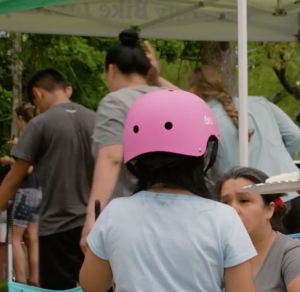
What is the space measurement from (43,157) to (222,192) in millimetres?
1990

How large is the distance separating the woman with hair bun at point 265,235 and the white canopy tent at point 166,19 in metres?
4.47

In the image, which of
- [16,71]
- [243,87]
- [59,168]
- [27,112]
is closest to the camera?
[243,87]

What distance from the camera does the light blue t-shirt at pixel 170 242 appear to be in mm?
2170

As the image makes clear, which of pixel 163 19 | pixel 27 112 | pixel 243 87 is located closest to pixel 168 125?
pixel 243 87

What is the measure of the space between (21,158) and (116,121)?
3.45ft

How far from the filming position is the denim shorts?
24.6 ft

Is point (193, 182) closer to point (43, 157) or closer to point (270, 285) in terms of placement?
point (270, 285)

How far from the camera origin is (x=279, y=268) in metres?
2.91

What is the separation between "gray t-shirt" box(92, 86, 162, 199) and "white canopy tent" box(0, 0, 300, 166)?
3607mm

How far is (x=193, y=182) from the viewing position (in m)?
2.26

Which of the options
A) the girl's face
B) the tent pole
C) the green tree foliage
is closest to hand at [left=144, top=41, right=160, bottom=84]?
the tent pole

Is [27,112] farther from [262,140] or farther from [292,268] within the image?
[292,268]

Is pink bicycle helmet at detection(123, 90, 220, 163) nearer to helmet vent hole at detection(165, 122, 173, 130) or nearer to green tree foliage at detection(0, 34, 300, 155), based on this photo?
helmet vent hole at detection(165, 122, 173, 130)

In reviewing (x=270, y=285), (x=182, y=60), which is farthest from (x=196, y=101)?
(x=182, y=60)
